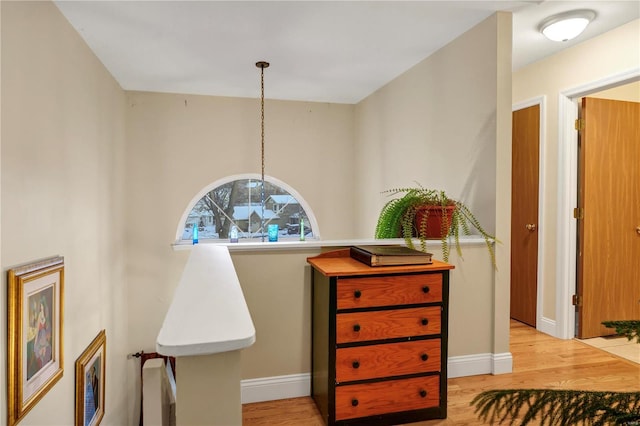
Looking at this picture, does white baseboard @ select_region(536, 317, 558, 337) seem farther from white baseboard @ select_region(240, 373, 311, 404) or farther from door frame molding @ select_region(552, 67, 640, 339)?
white baseboard @ select_region(240, 373, 311, 404)

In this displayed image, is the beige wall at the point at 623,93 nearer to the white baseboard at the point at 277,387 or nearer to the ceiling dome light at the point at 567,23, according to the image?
the ceiling dome light at the point at 567,23

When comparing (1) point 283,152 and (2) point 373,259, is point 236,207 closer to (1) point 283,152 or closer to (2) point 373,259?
(1) point 283,152

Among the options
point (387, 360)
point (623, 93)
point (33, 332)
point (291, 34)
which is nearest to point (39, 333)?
point (33, 332)

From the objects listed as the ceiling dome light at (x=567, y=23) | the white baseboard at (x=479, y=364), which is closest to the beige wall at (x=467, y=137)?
the white baseboard at (x=479, y=364)

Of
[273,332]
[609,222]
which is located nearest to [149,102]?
[273,332]

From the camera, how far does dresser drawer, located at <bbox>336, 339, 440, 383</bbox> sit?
1896mm

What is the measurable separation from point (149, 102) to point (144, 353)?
104 inches

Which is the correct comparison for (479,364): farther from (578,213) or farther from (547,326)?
(578,213)

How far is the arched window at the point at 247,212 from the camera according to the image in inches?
190

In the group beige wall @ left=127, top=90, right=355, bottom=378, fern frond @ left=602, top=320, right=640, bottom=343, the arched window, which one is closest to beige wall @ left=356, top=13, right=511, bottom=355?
beige wall @ left=127, top=90, right=355, bottom=378

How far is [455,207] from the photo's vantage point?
2521 millimetres

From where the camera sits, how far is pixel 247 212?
5031 millimetres

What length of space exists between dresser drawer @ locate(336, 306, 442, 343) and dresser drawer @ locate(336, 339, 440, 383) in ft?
0.15

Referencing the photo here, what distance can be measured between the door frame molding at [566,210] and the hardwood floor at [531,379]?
20 cm
